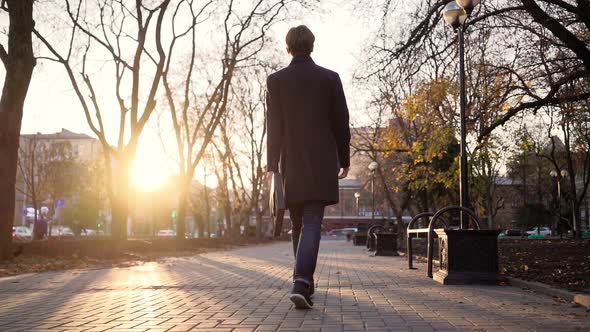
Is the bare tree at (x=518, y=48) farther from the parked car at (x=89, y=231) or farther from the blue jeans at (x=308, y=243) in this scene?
the parked car at (x=89, y=231)

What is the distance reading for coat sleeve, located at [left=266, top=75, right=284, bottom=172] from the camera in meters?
5.14

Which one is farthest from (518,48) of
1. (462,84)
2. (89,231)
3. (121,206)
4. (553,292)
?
(89,231)

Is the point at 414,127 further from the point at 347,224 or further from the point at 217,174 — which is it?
the point at 347,224

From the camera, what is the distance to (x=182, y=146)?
27.6 metres

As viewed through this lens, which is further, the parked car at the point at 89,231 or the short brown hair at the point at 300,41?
the parked car at the point at 89,231

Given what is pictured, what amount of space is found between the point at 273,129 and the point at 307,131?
0.31 m

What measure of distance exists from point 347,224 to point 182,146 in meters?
73.5

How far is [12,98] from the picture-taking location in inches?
526

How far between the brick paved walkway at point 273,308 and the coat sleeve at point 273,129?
1.25 meters

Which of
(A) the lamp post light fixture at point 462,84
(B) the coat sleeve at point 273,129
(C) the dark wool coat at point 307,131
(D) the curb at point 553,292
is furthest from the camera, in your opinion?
(A) the lamp post light fixture at point 462,84

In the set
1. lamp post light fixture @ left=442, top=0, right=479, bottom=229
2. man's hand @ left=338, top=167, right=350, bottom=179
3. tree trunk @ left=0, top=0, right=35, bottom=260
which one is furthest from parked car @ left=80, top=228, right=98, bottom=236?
man's hand @ left=338, top=167, right=350, bottom=179

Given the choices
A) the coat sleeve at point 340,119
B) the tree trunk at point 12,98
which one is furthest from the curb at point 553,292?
the tree trunk at point 12,98

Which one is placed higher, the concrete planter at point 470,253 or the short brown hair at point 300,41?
the short brown hair at point 300,41

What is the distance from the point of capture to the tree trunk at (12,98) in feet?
43.0
